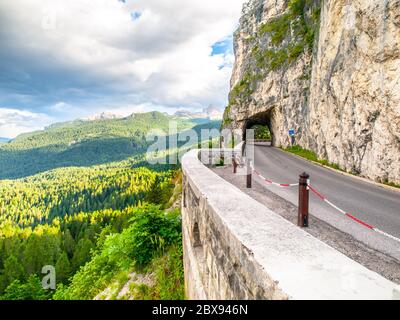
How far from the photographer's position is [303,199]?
449 cm

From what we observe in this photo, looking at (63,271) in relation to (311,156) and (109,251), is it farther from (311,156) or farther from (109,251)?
(311,156)

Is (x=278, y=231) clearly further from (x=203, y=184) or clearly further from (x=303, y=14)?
(x=303, y=14)

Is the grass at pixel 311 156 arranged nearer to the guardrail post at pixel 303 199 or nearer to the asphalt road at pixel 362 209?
the asphalt road at pixel 362 209

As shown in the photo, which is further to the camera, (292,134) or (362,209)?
(292,134)

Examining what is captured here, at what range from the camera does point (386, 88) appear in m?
10.7

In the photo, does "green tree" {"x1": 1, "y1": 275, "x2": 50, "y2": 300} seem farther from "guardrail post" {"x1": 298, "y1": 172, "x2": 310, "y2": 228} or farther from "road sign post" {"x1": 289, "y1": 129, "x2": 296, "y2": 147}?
"guardrail post" {"x1": 298, "y1": 172, "x2": 310, "y2": 228}

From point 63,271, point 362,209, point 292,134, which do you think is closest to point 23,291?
point 63,271

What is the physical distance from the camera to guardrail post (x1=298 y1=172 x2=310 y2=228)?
4.45m

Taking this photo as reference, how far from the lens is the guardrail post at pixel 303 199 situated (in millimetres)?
4449

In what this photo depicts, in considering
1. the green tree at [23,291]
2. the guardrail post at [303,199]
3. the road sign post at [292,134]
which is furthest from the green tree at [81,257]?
the guardrail post at [303,199]

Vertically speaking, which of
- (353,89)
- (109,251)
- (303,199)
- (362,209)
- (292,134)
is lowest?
(109,251)

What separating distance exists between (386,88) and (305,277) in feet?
38.7
